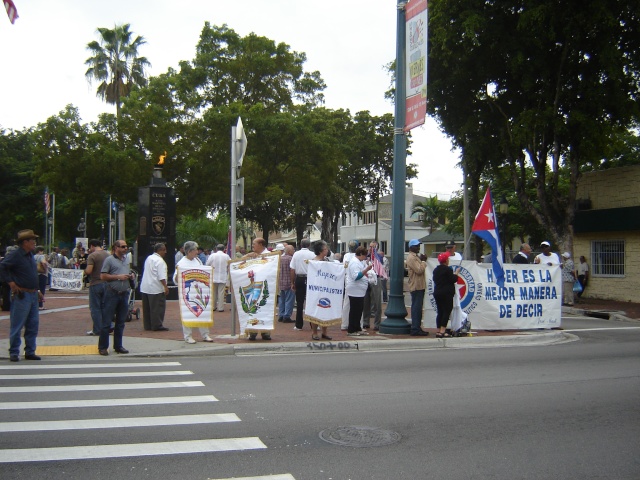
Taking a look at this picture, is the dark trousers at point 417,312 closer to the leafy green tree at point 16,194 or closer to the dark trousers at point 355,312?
the dark trousers at point 355,312

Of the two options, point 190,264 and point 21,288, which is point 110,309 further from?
point 190,264

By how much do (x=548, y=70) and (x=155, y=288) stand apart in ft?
54.3

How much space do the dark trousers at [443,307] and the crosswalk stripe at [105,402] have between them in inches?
242

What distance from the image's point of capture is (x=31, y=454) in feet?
17.3

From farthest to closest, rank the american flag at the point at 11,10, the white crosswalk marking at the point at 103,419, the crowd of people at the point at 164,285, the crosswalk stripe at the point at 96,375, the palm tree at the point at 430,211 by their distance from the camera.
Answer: the palm tree at the point at 430,211 < the american flag at the point at 11,10 < the crowd of people at the point at 164,285 < the crosswalk stripe at the point at 96,375 < the white crosswalk marking at the point at 103,419

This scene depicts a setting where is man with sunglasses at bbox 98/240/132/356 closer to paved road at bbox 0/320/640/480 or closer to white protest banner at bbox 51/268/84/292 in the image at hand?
paved road at bbox 0/320/640/480

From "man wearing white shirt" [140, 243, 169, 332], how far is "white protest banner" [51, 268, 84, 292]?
14.6 meters

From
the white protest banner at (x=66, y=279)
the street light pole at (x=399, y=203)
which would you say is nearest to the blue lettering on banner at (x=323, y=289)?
the street light pole at (x=399, y=203)

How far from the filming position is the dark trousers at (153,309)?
1328 centimetres

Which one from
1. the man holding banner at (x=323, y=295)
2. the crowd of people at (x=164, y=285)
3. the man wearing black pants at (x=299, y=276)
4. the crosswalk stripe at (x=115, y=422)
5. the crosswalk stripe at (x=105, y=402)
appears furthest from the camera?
the man wearing black pants at (x=299, y=276)

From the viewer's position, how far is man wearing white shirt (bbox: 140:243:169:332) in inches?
494

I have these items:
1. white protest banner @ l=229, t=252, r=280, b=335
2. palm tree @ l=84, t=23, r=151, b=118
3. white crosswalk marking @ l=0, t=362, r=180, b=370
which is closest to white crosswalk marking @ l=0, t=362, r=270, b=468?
white crosswalk marking @ l=0, t=362, r=180, b=370

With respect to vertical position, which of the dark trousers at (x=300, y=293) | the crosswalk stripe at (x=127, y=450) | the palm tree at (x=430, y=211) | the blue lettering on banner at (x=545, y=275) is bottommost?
the crosswalk stripe at (x=127, y=450)

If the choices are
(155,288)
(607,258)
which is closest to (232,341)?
(155,288)
